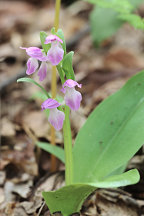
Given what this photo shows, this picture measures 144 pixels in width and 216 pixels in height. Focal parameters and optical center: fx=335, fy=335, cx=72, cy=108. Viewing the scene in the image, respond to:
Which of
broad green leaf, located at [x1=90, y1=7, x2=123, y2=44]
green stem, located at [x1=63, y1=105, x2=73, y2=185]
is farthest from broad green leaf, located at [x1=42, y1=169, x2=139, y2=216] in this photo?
broad green leaf, located at [x1=90, y1=7, x2=123, y2=44]

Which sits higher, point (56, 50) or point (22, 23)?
point (56, 50)

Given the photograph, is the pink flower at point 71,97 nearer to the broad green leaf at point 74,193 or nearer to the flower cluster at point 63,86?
the flower cluster at point 63,86

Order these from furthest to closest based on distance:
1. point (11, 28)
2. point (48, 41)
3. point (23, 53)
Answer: point (11, 28), point (23, 53), point (48, 41)

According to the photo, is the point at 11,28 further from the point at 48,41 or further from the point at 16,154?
the point at 48,41

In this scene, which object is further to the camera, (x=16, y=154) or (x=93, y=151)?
(x=16, y=154)

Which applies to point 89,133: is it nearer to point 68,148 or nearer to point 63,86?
point 68,148

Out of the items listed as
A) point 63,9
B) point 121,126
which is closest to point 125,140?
A: point 121,126

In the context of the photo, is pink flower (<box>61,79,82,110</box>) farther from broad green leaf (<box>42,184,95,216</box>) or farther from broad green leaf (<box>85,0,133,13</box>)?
broad green leaf (<box>85,0,133,13</box>)

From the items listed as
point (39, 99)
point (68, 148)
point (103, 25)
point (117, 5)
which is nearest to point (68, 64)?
point (68, 148)
